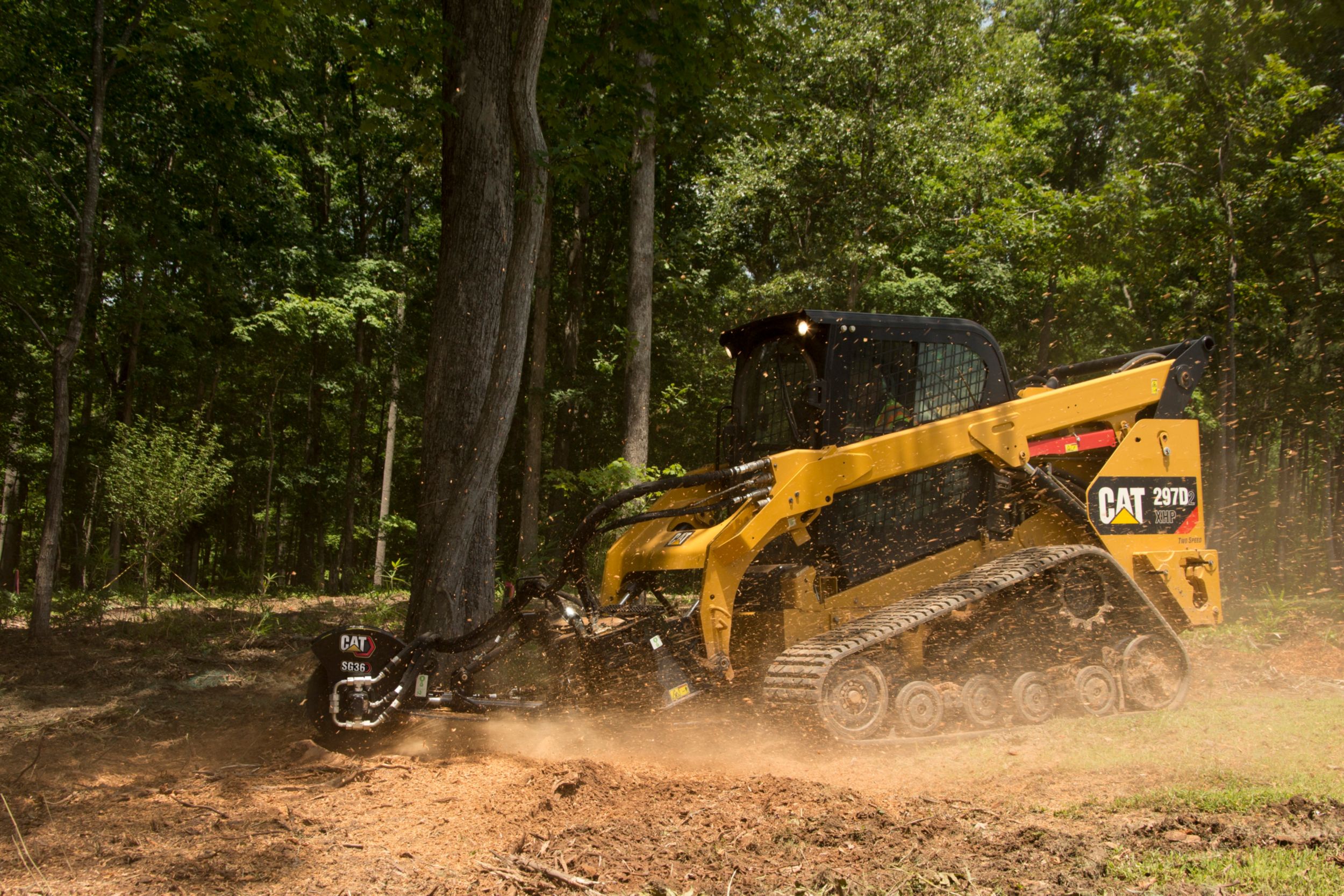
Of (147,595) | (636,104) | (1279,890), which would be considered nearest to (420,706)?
(1279,890)

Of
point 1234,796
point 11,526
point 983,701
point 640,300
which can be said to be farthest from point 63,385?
point 11,526

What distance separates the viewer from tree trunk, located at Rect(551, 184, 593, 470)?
65.7 ft

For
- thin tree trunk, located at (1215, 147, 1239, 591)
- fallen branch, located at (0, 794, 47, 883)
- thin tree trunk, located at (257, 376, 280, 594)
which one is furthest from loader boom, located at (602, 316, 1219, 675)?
thin tree trunk, located at (257, 376, 280, 594)

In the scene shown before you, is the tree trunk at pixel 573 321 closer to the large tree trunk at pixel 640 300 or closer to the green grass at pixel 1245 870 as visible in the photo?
the large tree trunk at pixel 640 300

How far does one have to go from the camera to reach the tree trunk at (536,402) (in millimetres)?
17047

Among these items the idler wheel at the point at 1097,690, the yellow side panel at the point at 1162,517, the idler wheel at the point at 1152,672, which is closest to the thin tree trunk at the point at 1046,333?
the yellow side panel at the point at 1162,517

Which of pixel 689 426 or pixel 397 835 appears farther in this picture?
pixel 689 426

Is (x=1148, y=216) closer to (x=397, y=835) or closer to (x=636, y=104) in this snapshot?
(x=636, y=104)

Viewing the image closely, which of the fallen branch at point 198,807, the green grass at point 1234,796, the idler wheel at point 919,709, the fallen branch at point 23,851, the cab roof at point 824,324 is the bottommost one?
the fallen branch at point 23,851

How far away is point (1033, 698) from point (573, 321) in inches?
604

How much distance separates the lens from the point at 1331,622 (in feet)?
35.1

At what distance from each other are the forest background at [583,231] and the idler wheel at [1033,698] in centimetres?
395

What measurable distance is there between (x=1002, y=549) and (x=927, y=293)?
1437 cm

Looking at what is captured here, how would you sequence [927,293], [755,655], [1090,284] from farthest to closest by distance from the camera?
[927,293], [1090,284], [755,655]
